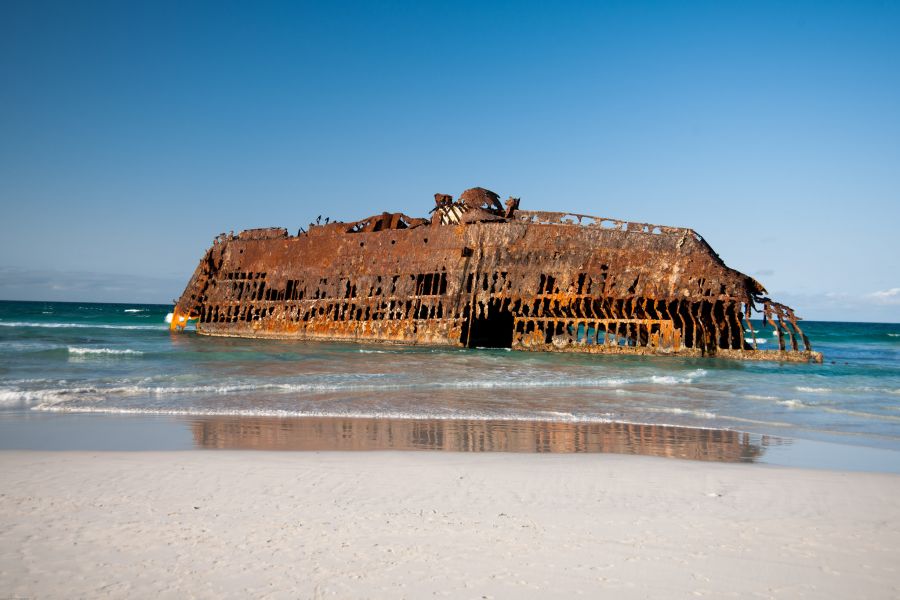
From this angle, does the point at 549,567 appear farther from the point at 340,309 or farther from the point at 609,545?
the point at 340,309

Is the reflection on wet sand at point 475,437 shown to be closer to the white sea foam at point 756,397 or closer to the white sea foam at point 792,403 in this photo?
the white sea foam at point 792,403

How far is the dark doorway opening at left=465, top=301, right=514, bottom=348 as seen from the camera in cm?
Answer: 2025

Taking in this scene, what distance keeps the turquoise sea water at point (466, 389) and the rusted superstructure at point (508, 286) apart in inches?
36.7

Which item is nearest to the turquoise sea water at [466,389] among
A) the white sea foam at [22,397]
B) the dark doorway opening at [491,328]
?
the white sea foam at [22,397]

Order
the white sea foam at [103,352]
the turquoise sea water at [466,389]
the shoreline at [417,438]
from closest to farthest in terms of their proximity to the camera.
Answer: the shoreline at [417,438]
the turquoise sea water at [466,389]
the white sea foam at [103,352]

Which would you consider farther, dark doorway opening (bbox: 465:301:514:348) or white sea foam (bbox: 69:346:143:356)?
dark doorway opening (bbox: 465:301:514:348)

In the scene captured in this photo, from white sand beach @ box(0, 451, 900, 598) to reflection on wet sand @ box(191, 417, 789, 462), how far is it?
0.72m

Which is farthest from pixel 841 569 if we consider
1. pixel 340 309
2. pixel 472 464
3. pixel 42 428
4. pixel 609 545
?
pixel 340 309

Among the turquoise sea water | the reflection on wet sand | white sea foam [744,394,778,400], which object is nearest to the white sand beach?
the reflection on wet sand

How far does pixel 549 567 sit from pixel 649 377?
38.4 ft

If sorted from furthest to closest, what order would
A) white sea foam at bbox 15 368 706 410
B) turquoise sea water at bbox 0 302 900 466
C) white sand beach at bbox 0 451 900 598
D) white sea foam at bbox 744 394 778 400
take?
1. white sea foam at bbox 744 394 778 400
2. white sea foam at bbox 15 368 706 410
3. turquoise sea water at bbox 0 302 900 466
4. white sand beach at bbox 0 451 900 598

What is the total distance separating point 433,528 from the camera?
4031 mm

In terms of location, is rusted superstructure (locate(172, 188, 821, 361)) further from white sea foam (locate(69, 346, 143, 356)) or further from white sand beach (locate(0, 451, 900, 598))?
white sand beach (locate(0, 451, 900, 598))

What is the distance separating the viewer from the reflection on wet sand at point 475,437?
6719mm
